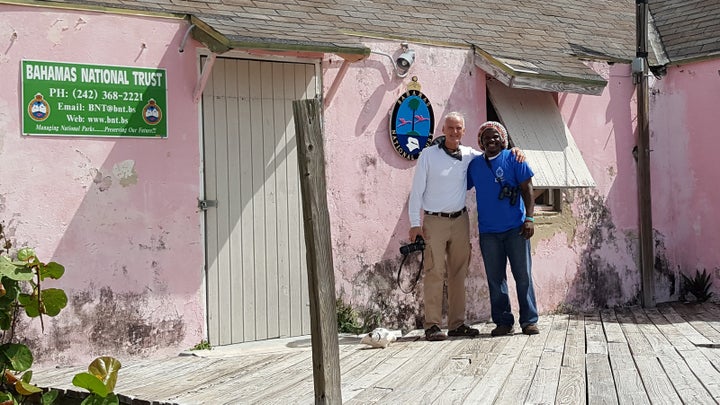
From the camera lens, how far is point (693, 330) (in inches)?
360

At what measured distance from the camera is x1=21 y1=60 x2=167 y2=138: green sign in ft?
25.3

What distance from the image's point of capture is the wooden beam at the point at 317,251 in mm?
5469

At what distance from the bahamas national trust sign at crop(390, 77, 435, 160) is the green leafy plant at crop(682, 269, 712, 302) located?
4.19 meters

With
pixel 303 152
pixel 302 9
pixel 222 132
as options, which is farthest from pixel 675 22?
pixel 303 152

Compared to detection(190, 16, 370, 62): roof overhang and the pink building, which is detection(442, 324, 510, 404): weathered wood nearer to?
the pink building

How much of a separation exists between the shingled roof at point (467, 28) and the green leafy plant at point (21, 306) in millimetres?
2236

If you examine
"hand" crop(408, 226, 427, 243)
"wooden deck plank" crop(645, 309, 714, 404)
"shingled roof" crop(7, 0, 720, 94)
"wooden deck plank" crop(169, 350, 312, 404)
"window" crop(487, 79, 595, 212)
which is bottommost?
"wooden deck plank" crop(645, 309, 714, 404)

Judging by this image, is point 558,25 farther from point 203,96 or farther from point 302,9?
point 203,96

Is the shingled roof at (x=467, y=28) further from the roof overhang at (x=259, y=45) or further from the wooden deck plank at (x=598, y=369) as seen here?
the wooden deck plank at (x=598, y=369)

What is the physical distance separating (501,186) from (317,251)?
369 cm

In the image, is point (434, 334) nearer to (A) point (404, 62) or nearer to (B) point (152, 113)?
(A) point (404, 62)

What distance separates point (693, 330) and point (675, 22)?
A: 16.5ft

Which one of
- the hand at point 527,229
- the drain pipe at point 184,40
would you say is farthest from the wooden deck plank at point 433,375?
the drain pipe at point 184,40

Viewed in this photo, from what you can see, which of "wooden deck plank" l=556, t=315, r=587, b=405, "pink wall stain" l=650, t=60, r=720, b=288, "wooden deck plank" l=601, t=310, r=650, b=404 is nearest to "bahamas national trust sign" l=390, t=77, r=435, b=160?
"wooden deck plank" l=556, t=315, r=587, b=405
